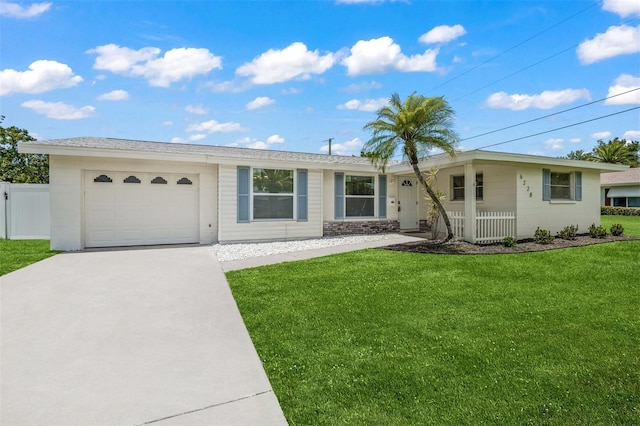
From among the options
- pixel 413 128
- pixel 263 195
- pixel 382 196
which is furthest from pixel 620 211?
pixel 263 195

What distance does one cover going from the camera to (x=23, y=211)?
38.0 ft

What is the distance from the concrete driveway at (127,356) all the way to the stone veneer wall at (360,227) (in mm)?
6948

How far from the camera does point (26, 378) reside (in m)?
2.82

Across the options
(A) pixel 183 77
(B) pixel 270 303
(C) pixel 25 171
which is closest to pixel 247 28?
(A) pixel 183 77

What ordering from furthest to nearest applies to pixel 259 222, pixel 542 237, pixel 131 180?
pixel 259 222 → pixel 542 237 → pixel 131 180

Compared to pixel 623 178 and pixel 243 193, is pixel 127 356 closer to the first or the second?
pixel 243 193

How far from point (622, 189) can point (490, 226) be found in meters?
25.5

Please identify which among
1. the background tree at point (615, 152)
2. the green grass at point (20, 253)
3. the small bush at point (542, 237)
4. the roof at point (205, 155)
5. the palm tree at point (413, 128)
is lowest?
the green grass at point (20, 253)

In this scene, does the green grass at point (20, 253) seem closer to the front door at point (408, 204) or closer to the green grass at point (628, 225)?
the front door at point (408, 204)

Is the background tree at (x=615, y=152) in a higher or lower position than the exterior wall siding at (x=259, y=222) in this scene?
higher

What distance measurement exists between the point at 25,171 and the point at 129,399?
27093 millimetres

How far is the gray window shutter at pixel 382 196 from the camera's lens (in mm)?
13633

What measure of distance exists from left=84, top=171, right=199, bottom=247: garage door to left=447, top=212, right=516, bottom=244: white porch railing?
28.6ft

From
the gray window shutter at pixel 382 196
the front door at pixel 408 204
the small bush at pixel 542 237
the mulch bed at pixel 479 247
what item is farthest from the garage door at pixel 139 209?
the small bush at pixel 542 237
